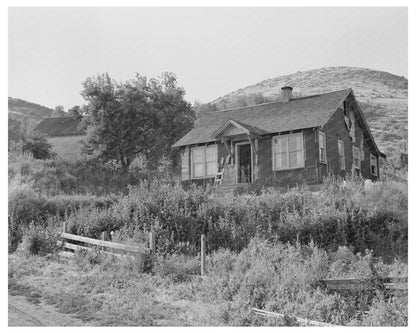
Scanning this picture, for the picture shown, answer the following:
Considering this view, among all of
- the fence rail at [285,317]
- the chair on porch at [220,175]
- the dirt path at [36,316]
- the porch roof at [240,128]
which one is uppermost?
the porch roof at [240,128]

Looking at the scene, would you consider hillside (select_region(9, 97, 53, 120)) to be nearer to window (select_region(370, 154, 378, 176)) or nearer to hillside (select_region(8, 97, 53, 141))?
hillside (select_region(8, 97, 53, 141))

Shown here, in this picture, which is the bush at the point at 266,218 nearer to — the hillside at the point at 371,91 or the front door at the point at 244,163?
the front door at the point at 244,163

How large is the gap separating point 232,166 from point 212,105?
19.9 m

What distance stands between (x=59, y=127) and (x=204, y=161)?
23.0 m

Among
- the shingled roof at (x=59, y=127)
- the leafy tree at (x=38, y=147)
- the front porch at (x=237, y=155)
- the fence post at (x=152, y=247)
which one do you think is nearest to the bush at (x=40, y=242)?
the fence post at (x=152, y=247)

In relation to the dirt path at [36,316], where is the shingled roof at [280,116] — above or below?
above

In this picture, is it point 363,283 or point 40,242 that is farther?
point 40,242

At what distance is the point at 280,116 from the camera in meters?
24.6

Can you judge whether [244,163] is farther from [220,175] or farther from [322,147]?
[322,147]

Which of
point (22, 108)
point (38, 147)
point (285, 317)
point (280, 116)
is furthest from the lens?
point (38, 147)

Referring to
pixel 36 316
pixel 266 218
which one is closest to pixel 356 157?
pixel 266 218

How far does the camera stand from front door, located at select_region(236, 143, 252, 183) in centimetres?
2448

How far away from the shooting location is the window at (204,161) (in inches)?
998
